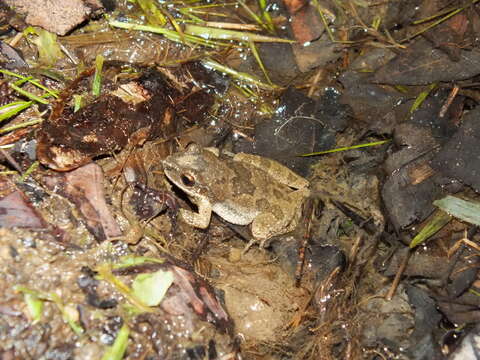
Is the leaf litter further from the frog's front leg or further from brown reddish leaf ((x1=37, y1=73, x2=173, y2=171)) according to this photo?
the frog's front leg

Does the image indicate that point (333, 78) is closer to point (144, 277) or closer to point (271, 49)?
point (271, 49)

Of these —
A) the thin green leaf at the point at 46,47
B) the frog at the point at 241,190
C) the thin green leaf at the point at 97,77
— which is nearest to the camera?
the thin green leaf at the point at 97,77

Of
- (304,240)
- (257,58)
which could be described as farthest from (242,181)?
(257,58)

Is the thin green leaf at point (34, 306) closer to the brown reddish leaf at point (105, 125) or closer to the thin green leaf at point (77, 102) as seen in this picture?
the brown reddish leaf at point (105, 125)

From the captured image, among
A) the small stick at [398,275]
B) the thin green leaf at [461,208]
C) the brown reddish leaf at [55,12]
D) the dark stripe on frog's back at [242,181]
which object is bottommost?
the small stick at [398,275]

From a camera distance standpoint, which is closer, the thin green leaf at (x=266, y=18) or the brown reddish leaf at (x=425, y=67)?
the brown reddish leaf at (x=425, y=67)

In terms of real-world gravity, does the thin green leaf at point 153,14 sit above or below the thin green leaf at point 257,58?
above

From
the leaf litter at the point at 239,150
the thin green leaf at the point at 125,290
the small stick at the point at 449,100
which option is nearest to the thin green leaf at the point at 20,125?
the leaf litter at the point at 239,150

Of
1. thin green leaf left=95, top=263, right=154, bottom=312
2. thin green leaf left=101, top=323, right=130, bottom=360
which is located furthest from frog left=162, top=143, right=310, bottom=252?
thin green leaf left=101, top=323, right=130, bottom=360
